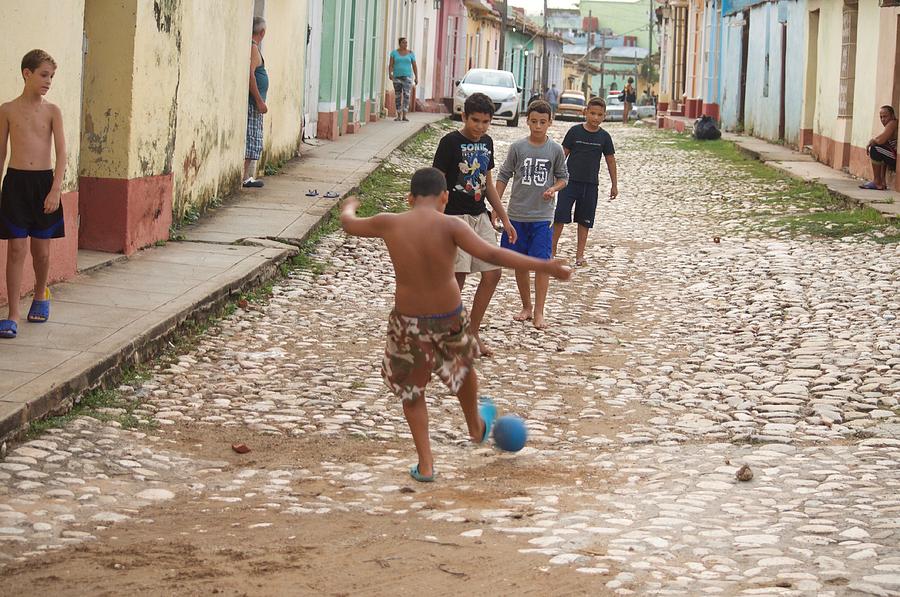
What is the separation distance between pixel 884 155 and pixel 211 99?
30.6 feet

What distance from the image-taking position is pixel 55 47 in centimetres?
830

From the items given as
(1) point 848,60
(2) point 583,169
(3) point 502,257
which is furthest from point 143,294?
(1) point 848,60

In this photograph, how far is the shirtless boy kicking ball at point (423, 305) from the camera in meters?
5.57

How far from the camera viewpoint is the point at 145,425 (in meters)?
6.32

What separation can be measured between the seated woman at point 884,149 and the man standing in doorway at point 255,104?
802cm

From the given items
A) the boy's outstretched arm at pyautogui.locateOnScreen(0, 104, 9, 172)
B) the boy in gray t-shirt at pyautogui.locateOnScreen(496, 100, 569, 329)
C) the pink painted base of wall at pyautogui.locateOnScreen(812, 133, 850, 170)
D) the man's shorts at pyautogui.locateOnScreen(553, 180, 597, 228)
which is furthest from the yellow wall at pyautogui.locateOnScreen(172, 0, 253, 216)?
the pink painted base of wall at pyautogui.locateOnScreen(812, 133, 850, 170)

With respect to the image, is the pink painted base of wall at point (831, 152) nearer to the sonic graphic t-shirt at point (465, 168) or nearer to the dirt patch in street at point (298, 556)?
the sonic graphic t-shirt at point (465, 168)

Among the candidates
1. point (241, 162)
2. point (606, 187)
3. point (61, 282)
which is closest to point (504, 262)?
point (61, 282)

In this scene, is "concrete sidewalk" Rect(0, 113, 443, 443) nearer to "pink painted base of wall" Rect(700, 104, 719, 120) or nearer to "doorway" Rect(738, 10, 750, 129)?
"doorway" Rect(738, 10, 750, 129)

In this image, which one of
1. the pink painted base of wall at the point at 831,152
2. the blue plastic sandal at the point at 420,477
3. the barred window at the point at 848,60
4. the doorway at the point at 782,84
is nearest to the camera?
the blue plastic sandal at the point at 420,477

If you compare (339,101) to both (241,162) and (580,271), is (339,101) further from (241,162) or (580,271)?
(580,271)

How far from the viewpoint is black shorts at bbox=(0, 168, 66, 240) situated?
7156mm

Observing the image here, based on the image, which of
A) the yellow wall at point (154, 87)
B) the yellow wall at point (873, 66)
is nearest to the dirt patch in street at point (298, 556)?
the yellow wall at point (154, 87)

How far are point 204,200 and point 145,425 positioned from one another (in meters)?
6.26
